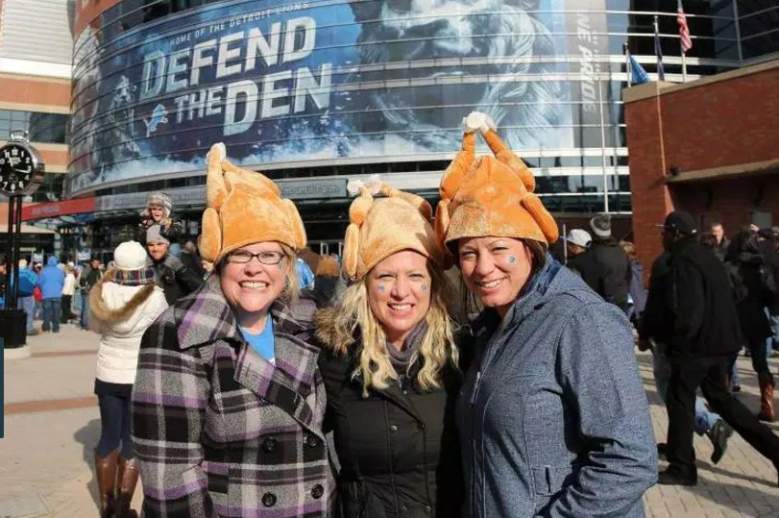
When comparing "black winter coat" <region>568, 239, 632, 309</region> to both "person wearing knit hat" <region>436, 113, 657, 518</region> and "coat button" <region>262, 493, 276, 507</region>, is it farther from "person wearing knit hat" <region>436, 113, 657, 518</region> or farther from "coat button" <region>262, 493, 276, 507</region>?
"coat button" <region>262, 493, 276, 507</region>

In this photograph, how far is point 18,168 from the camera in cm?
1170

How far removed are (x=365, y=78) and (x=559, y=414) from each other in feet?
109

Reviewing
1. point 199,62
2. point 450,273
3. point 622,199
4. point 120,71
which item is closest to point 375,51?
point 199,62

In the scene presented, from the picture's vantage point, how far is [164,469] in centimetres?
179

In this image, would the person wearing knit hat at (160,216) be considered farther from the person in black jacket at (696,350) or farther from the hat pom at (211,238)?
the person in black jacket at (696,350)

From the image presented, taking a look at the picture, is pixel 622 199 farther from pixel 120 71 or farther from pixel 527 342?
pixel 120 71

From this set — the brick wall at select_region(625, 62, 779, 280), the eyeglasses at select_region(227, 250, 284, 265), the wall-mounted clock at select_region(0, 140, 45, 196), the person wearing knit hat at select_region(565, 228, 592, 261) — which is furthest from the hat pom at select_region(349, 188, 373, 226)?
the brick wall at select_region(625, 62, 779, 280)

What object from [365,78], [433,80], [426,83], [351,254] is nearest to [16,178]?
[351,254]

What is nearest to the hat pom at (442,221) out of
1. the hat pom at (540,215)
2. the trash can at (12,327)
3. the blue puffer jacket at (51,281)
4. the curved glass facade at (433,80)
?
the hat pom at (540,215)

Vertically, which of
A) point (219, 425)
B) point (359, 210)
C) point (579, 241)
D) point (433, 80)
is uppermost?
point (433, 80)

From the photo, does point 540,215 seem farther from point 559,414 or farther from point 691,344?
point 691,344

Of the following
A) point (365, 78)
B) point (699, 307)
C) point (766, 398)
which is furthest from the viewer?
point (365, 78)

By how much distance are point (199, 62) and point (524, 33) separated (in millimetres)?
20427

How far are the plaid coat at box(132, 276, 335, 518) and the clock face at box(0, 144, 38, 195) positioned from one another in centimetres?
1200
